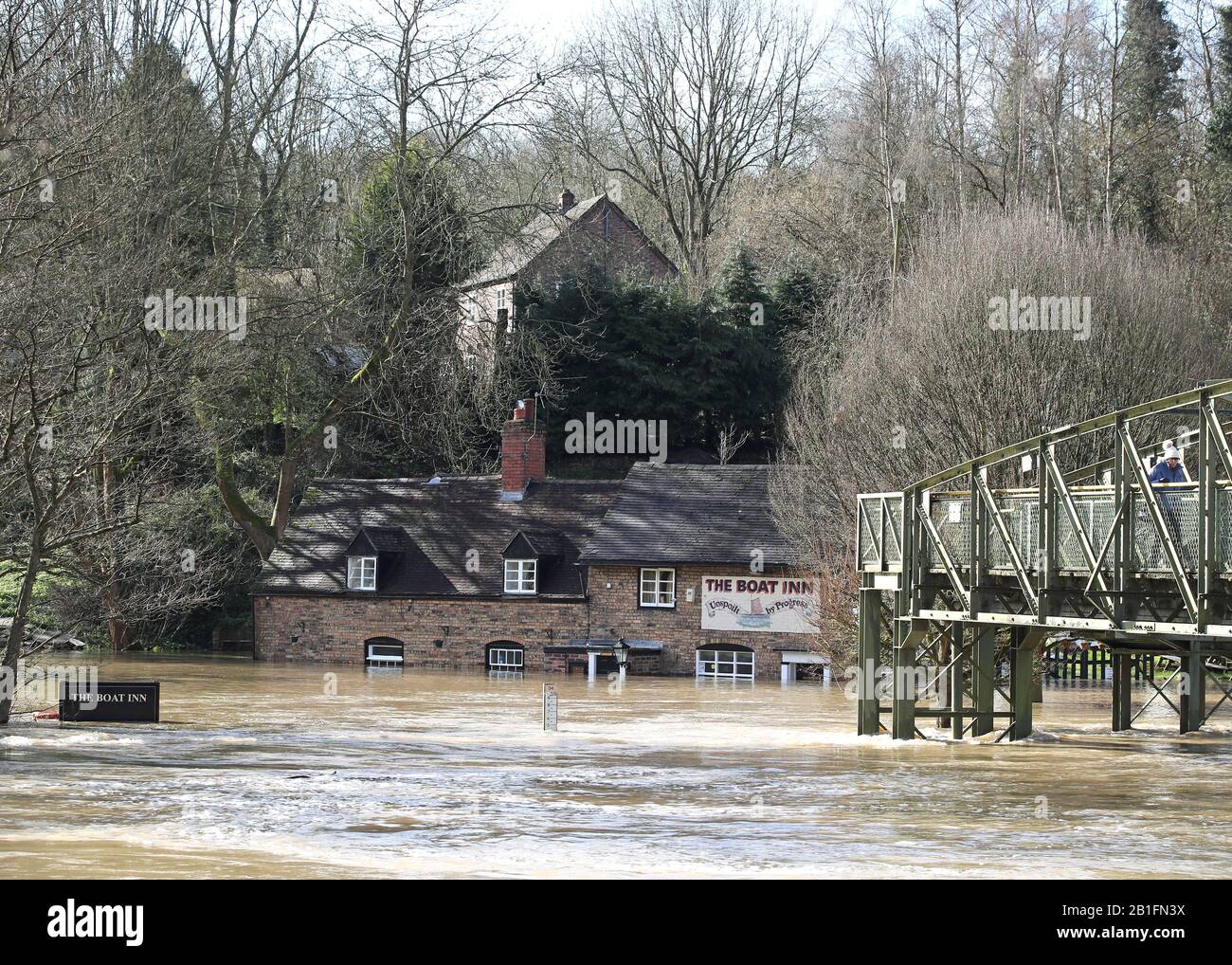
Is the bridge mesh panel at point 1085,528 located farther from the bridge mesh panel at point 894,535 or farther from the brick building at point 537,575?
the brick building at point 537,575

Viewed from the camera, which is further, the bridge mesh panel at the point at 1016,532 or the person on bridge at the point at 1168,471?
the bridge mesh panel at the point at 1016,532

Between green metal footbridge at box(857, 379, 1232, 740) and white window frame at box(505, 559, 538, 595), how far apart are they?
1479 cm

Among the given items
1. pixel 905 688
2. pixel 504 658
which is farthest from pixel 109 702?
pixel 504 658

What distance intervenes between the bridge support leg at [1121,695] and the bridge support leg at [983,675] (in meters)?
3.07

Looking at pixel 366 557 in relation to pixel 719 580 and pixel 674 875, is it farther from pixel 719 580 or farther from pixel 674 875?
pixel 674 875

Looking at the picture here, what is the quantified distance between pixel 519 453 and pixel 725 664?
8873 mm

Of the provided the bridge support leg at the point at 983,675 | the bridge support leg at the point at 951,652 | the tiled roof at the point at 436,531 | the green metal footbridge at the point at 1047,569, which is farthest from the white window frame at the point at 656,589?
the bridge support leg at the point at 983,675

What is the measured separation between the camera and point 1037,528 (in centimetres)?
2133

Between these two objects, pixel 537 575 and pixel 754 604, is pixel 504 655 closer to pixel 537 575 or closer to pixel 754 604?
pixel 537 575

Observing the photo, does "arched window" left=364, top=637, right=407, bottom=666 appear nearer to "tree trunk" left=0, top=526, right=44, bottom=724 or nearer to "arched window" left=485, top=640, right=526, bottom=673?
"arched window" left=485, top=640, right=526, bottom=673

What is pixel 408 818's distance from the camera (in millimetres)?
16781

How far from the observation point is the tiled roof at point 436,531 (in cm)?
4388

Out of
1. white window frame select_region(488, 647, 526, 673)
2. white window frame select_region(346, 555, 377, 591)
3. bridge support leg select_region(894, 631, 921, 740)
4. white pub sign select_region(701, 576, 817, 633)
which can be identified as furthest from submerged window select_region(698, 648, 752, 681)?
bridge support leg select_region(894, 631, 921, 740)
